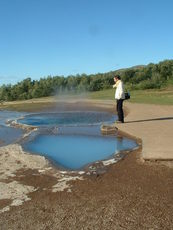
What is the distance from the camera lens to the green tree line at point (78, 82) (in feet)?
135

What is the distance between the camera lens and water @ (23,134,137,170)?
25.3 feet

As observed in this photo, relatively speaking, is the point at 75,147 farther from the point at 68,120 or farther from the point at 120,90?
the point at 68,120

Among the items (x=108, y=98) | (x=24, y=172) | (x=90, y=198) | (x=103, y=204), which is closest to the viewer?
(x=103, y=204)

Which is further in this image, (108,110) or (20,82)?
(20,82)

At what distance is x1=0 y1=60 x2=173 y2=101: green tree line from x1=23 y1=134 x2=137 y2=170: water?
1175 inches

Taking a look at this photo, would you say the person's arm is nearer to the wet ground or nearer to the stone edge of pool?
the stone edge of pool

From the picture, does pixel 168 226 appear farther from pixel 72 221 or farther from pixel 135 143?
pixel 135 143

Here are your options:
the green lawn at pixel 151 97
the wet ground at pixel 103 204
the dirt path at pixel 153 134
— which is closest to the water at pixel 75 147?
the dirt path at pixel 153 134

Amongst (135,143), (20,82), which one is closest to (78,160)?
(135,143)

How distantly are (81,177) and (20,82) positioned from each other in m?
40.3

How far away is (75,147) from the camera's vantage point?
30.1 feet

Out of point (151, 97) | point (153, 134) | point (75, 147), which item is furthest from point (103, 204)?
point (151, 97)

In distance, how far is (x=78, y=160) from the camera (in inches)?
304

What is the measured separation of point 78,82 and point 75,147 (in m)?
35.6
